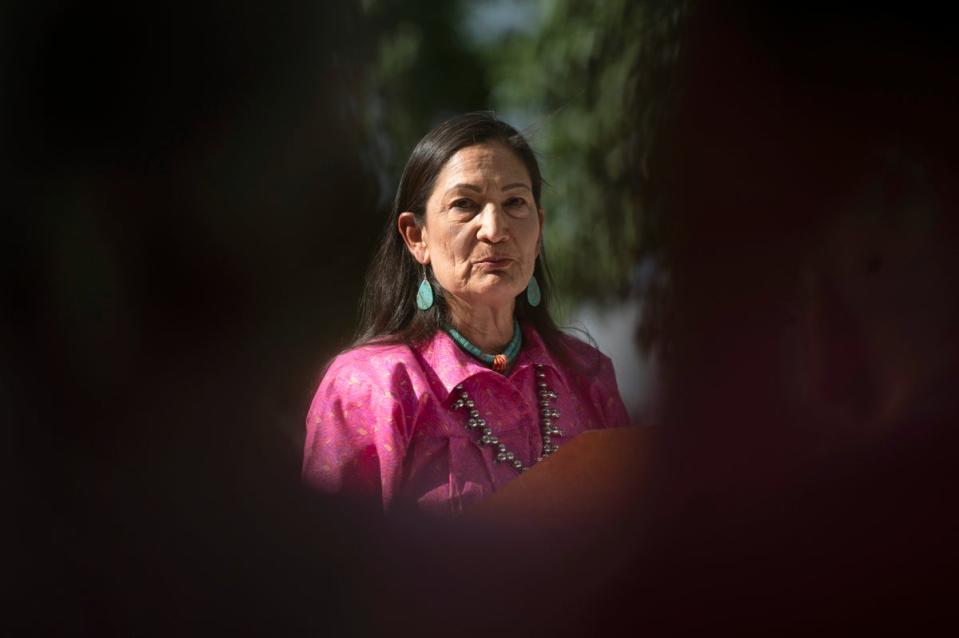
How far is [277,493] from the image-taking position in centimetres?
31

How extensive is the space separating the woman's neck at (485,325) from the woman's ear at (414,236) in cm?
4

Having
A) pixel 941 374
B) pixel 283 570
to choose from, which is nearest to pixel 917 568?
pixel 941 374

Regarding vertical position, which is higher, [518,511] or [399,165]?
[399,165]

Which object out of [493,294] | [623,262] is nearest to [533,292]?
[493,294]

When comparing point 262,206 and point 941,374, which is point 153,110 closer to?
point 262,206

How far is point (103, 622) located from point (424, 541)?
102 millimetres

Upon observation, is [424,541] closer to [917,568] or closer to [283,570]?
[283,570]

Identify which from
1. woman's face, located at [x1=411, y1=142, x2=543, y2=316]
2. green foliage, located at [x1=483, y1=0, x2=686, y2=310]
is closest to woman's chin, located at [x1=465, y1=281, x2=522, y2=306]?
woman's face, located at [x1=411, y1=142, x2=543, y2=316]

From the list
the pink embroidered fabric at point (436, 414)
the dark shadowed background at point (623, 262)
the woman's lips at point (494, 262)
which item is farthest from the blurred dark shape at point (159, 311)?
the woman's lips at point (494, 262)

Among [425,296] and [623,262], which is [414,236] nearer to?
[425,296]

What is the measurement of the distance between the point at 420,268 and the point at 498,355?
0.23ft

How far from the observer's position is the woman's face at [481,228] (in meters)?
0.52

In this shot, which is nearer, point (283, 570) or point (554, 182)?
point (283, 570)

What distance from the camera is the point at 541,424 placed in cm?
58
